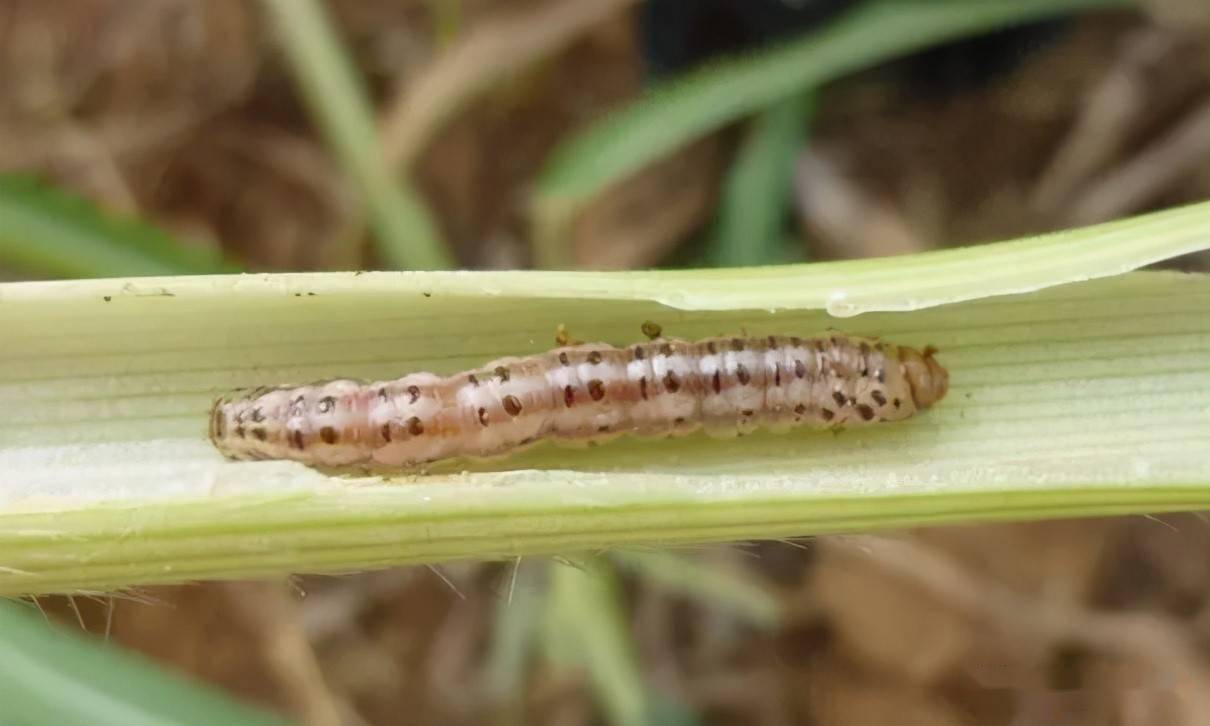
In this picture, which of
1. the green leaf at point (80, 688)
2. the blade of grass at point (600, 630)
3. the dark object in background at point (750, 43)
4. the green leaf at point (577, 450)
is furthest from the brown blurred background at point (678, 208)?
the green leaf at point (577, 450)

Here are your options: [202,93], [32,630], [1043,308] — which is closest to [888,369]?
[1043,308]

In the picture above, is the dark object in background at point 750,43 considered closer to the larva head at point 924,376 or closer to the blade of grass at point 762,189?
the blade of grass at point 762,189

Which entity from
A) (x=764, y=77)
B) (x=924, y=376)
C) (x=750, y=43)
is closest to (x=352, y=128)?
(x=764, y=77)

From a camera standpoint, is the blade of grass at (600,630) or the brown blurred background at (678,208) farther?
the brown blurred background at (678,208)

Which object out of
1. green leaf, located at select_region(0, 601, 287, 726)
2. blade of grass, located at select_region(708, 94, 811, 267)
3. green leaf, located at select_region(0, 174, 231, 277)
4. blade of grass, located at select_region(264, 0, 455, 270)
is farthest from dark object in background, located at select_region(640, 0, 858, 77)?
green leaf, located at select_region(0, 601, 287, 726)

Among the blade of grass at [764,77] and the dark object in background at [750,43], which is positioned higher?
the dark object in background at [750,43]

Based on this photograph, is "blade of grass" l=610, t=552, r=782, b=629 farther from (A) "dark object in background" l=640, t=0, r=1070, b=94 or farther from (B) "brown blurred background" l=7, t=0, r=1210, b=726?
(A) "dark object in background" l=640, t=0, r=1070, b=94

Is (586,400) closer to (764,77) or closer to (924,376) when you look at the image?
(924,376)

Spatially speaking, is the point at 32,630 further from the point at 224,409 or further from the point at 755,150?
the point at 755,150

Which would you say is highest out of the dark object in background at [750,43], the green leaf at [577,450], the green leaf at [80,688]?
the dark object in background at [750,43]
